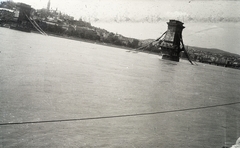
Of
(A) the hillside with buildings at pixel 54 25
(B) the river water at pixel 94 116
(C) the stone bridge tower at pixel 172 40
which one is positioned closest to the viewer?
(B) the river water at pixel 94 116

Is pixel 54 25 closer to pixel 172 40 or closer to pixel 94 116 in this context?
pixel 172 40

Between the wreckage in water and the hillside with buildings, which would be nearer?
the hillside with buildings

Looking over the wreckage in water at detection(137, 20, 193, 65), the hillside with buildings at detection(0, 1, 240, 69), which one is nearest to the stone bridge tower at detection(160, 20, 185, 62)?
the wreckage in water at detection(137, 20, 193, 65)

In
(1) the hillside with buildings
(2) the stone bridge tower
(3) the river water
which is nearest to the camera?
(3) the river water

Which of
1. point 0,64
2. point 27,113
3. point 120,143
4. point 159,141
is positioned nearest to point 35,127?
point 27,113

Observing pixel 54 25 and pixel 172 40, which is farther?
pixel 54 25

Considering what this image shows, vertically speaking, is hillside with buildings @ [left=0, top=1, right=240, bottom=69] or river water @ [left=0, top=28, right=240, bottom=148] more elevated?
hillside with buildings @ [left=0, top=1, right=240, bottom=69]

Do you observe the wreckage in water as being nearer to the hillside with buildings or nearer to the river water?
the hillside with buildings

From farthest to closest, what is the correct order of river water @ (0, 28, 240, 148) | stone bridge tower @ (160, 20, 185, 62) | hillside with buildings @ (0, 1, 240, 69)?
stone bridge tower @ (160, 20, 185, 62)
hillside with buildings @ (0, 1, 240, 69)
river water @ (0, 28, 240, 148)

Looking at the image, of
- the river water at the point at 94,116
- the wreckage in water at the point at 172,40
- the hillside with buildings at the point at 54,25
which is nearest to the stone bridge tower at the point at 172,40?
the wreckage in water at the point at 172,40

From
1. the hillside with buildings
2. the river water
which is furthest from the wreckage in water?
the river water

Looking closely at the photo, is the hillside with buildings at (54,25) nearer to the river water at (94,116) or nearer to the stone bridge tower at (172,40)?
the stone bridge tower at (172,40)

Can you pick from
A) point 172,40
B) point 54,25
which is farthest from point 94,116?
point 54,25
